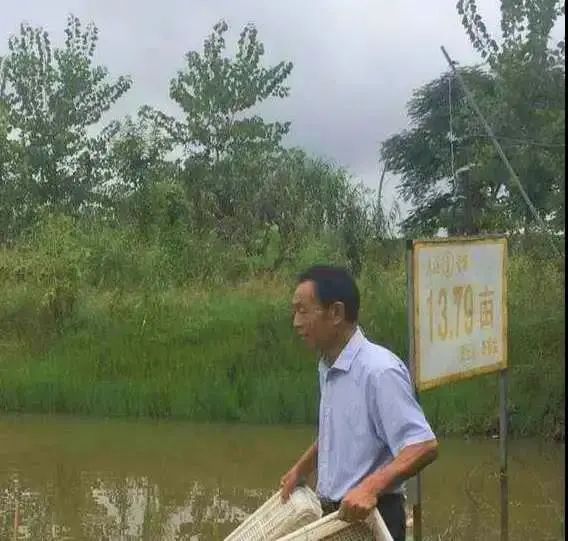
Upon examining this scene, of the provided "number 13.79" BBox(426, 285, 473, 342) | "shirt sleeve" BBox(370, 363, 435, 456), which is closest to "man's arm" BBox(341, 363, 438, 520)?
"shirt sleeve" BBox(370, 363, 435, 456)

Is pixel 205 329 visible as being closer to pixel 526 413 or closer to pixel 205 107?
pixel 526 413

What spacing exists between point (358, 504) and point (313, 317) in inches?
19.7

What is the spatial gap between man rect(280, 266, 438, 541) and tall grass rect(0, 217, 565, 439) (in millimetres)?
6452

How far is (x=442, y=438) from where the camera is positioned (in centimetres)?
937

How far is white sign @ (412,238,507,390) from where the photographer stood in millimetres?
4625

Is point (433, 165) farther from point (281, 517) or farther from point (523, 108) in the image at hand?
point (281, 517)

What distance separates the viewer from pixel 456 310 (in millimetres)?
4887

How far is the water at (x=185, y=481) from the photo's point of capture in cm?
642

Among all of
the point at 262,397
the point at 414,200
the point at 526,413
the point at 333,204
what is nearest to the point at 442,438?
the point at 526,413

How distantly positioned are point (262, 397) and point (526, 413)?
8.83 ft

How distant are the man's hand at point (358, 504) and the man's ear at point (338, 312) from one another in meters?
0.44

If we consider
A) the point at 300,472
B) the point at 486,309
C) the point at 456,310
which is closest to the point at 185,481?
the point at 486,309

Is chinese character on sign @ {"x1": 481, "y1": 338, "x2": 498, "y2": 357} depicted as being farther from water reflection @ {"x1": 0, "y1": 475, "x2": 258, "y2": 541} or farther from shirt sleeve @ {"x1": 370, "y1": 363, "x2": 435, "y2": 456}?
shirt sleeve @ {"x1": 370, "y1": 363, "x2": 435, "y2": 456}

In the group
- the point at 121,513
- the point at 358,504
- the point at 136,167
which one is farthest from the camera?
the point at 136,167
